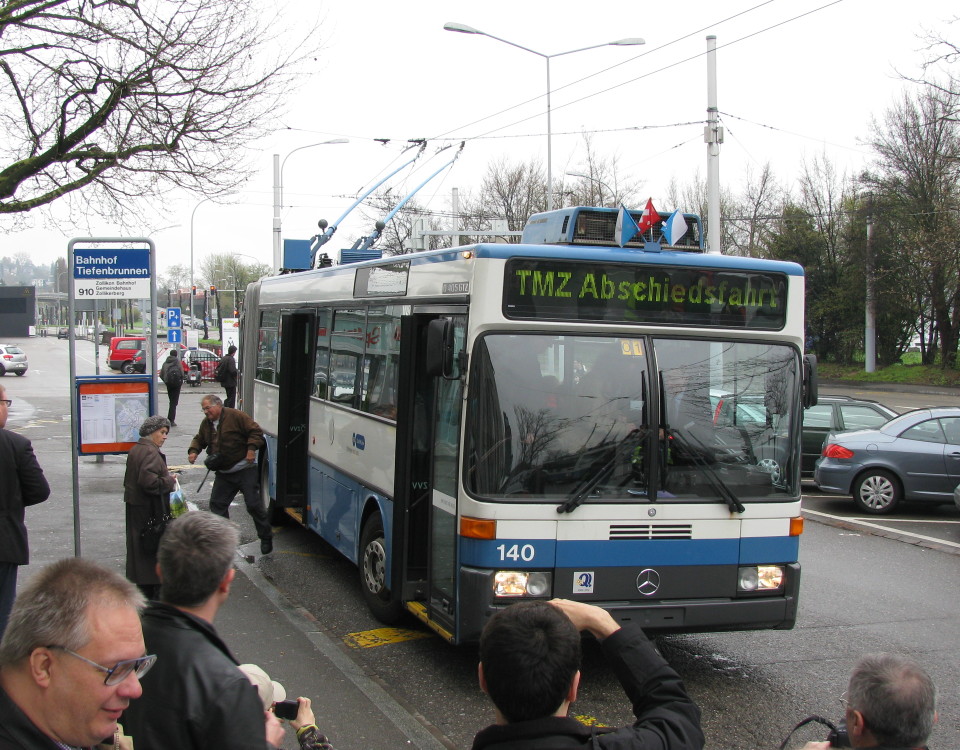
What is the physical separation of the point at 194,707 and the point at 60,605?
0.61 metres

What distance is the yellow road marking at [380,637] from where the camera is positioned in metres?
7.29

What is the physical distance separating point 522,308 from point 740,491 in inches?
73.2

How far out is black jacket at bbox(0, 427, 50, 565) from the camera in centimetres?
578

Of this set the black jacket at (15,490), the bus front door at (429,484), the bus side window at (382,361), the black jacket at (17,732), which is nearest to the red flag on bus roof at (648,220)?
the bus front door at (429,484)

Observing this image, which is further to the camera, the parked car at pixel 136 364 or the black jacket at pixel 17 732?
the parked car at pixel 136 364

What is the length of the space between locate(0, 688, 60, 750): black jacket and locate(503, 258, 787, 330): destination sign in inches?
170

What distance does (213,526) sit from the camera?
3.08 meters

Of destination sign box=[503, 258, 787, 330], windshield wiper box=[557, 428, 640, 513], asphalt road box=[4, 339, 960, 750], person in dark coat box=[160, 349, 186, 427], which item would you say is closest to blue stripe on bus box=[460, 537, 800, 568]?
windshield wiper box=[557, 428, 640, 513]

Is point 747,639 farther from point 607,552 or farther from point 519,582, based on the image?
point 519,582

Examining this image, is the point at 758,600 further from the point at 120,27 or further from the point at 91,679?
the point at 120,27

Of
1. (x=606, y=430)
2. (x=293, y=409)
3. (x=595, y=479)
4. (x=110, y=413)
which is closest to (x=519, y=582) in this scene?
(x=595, y=479)

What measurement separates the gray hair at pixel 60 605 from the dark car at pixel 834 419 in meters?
14.3

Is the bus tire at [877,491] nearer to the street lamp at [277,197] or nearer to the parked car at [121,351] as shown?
the street lamp at [277,197]

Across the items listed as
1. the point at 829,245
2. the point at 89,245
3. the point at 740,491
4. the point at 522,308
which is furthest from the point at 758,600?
the point at 829,245
